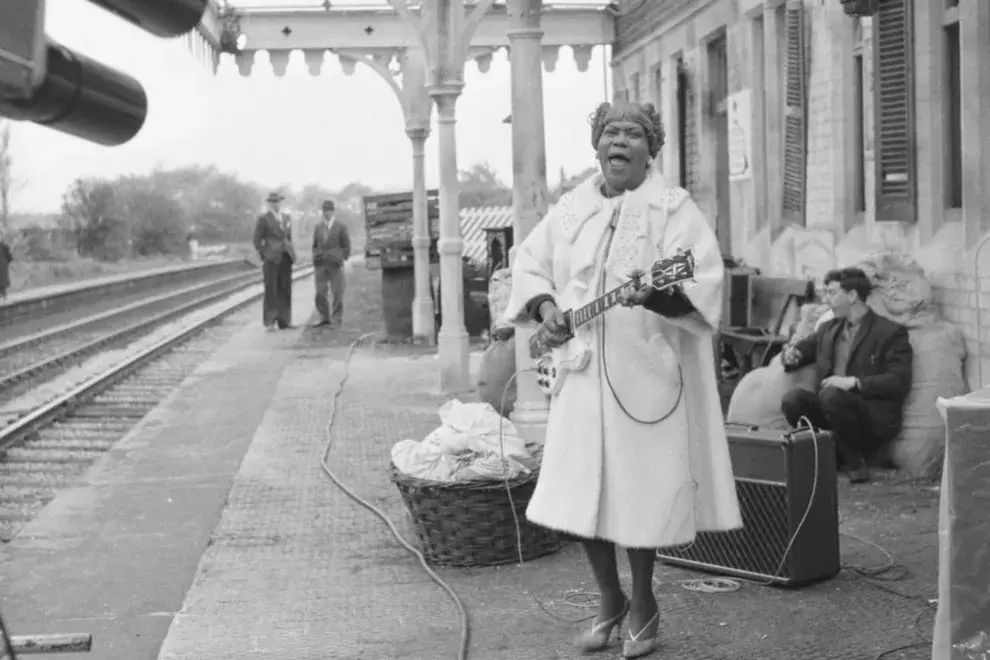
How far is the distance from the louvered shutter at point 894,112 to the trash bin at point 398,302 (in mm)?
11220

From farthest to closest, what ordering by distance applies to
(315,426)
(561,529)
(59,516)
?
(315,426), (59,516), (561,529)

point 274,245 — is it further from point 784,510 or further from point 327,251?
point 784,510

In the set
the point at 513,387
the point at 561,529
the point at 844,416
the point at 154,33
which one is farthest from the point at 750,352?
the point at 154,33

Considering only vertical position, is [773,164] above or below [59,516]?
above

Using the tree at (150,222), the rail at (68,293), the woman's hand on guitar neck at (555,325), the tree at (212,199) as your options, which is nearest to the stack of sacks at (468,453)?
the woman's hand on guitar neck at (555,325)

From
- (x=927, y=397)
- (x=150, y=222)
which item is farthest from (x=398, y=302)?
(x=150, y=222)

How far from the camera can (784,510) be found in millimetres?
6145

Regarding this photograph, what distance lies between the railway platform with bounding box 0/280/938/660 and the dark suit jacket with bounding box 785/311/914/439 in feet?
1.24

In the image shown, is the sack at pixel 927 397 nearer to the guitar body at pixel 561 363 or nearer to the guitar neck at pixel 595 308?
the guitar body at pixel 561 363

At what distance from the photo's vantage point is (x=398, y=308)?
20469 mm

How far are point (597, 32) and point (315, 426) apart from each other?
9.64 metres

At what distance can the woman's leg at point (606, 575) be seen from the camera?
5.39 meters

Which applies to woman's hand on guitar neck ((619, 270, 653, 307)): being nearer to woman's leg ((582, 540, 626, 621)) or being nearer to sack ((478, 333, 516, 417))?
woman's leg ((582, 540, 626, 621))

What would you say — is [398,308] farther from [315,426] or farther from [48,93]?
[48,93]
